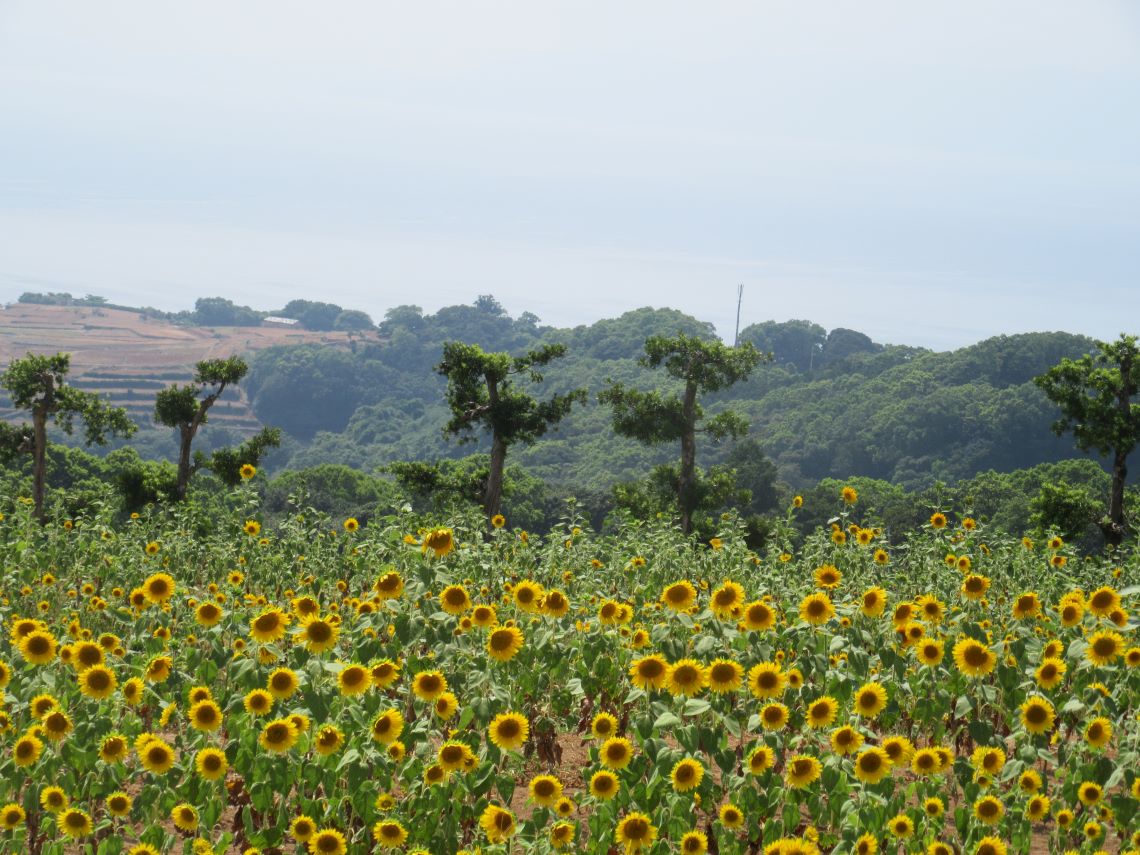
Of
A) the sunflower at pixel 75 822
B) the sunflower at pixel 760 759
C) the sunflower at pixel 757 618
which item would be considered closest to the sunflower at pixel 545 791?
the sunflower at pixel 760 759

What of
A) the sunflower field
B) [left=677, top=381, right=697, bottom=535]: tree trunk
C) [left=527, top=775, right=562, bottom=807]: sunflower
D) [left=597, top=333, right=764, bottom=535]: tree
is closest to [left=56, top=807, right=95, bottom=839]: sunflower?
the sunflower field

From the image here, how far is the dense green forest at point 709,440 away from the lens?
43.8 m

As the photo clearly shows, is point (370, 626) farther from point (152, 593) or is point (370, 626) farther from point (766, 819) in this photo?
point (766, 819)

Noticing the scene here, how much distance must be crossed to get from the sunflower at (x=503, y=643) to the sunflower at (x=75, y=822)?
1.81 metres

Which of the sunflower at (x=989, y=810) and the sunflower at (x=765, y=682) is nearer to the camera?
the sunflower at (x=989, y=810)

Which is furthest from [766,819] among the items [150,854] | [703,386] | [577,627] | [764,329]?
[764,329]

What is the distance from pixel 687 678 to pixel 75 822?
2.52m

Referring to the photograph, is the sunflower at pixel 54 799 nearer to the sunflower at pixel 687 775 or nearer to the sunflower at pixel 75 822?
the sunflower at pixel 75 822

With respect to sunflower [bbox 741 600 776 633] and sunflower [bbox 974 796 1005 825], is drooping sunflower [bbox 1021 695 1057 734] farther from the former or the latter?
sunflower [bbox 741 600 776 633]

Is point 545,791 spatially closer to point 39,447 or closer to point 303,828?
point 303,828

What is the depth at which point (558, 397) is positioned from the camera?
24328mm

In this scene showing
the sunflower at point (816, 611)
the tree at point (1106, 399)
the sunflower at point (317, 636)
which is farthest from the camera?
the tree at point (1106, 399)

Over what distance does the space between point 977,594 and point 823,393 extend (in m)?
94.1

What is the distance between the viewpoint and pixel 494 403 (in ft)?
78.4
